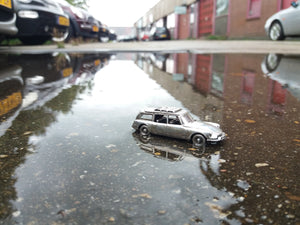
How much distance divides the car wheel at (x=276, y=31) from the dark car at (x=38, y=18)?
29.8ft

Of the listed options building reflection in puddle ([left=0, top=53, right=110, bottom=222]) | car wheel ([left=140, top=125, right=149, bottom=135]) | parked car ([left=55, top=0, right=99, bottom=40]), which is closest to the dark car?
→ parked car ([left=55, top=0, right=99, bottom=40])

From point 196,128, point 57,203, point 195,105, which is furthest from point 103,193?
point 195,105

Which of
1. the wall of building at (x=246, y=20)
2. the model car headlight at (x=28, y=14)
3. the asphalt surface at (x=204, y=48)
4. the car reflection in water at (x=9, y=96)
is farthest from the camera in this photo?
the wall of building at (x=246, y=20)

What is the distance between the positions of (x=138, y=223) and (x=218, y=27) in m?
23.0

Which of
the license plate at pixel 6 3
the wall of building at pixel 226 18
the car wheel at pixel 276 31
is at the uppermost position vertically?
the wall of building at pixel 226 18

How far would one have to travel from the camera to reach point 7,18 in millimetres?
7562

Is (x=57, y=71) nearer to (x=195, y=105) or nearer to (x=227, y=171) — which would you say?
(x=195, y=105)

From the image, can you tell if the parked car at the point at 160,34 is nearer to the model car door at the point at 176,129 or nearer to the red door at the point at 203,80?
the red door at the point at 203,80

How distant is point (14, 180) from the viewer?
178 centimetres

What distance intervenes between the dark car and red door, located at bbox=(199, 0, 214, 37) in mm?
16382

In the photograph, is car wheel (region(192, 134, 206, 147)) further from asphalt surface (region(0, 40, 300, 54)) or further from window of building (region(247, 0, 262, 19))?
window of building (region(247, 0, 262, 19))

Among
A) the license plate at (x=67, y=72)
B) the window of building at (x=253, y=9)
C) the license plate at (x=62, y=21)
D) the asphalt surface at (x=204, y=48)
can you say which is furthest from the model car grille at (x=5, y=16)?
the window of building at (x=253, y=9)

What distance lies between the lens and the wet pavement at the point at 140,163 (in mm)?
1476

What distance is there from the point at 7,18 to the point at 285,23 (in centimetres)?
1037
